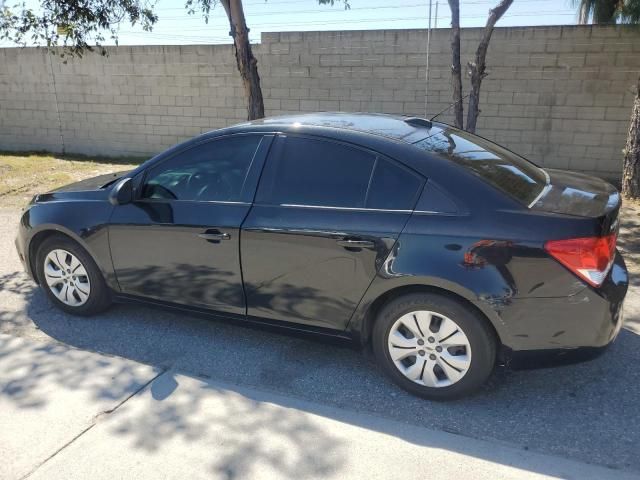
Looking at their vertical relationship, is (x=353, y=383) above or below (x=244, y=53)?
below

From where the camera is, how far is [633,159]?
24.5ft

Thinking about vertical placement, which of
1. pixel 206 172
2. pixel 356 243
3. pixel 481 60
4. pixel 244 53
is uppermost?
pixel 244 53

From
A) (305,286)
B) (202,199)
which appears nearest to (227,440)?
(305,286)

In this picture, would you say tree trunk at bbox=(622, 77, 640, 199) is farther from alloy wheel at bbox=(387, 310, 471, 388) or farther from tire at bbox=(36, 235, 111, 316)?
tire at bbox=(36, 235, 111, 316)

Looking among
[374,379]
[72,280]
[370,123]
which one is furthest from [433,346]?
[72,280]

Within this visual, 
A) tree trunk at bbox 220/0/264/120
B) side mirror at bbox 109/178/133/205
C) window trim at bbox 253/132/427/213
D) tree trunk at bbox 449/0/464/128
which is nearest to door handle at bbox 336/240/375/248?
window trim at bbox 253/132/427/213

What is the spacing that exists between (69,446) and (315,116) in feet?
8.34

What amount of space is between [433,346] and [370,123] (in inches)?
60.5

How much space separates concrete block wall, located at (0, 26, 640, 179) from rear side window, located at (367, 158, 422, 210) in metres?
7.00

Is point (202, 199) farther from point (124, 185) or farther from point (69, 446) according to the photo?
point (69, 446)

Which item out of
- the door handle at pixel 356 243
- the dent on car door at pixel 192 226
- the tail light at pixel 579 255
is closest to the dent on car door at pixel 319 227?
the door handle at pixel 356 243

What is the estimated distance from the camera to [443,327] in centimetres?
303

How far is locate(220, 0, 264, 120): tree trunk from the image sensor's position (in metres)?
7.43

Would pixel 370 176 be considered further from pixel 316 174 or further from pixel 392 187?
pixel 316 174
